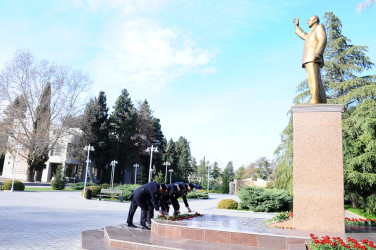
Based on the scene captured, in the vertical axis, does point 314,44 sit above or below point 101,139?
below

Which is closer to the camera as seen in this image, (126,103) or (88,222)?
(88,222)

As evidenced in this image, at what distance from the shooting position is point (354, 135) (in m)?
17.1

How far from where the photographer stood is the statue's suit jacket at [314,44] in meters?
7.29

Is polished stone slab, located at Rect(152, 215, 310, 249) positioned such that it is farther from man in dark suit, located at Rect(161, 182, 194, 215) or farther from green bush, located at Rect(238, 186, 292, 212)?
green bush, located at Rect(238, 186, 292, 212)

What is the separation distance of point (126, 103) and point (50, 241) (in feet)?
137

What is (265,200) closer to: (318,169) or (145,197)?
(318,169)

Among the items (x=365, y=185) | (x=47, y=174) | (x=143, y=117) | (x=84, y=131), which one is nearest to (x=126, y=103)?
(x=143, y=117)

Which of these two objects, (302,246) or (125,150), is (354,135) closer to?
(302,246)

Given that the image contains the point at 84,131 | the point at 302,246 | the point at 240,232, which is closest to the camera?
the point at 302,246

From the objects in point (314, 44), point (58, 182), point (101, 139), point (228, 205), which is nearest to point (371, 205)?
point (228, 205)

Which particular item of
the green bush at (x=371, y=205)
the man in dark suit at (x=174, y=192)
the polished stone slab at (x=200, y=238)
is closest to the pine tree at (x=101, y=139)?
the green bush at (x=371, y=205)

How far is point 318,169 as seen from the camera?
6711 millimetres

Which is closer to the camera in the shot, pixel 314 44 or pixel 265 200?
pixel 314 44

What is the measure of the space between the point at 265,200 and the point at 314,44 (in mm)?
10390
